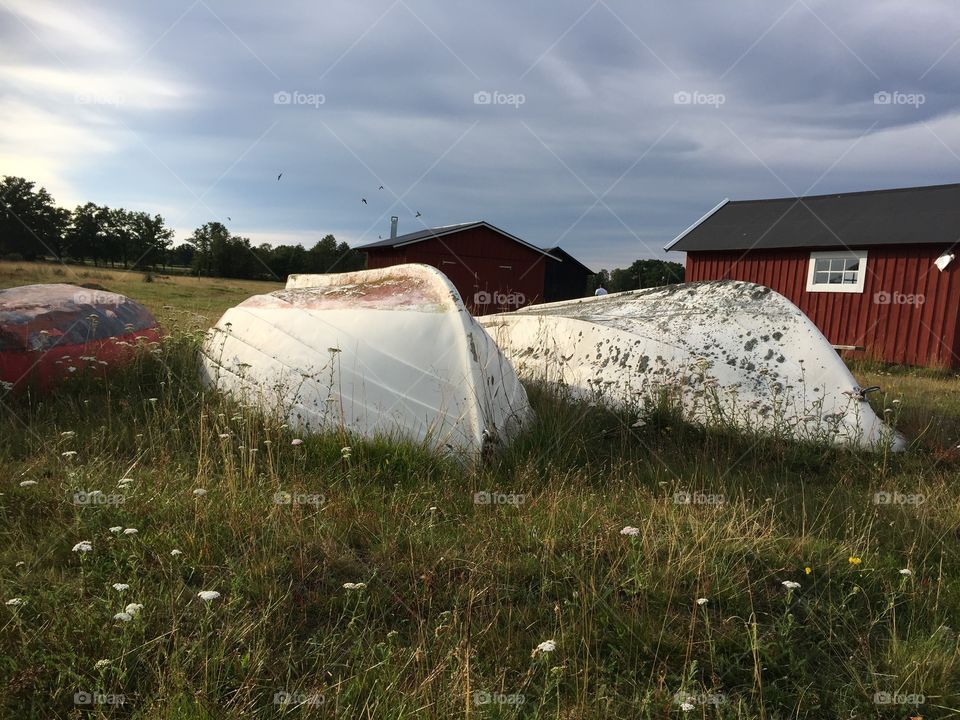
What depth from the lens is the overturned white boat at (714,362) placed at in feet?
16.7

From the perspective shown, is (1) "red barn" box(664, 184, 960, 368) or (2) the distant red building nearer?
(1) "red barn" box(664, 184, 960, 368)

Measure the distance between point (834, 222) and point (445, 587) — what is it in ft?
54.4

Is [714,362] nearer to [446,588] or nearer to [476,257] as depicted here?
[446,588]

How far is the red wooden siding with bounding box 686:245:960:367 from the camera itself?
13.1 meters

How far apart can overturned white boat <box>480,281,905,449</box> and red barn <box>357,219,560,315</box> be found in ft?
54.5

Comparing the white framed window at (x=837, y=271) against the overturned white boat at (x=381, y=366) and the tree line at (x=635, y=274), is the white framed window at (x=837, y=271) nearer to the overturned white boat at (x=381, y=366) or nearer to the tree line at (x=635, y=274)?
the overturned white boat at (x=381, y=366)

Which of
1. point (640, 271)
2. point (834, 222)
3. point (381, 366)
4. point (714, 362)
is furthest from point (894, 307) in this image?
point (640, 271)

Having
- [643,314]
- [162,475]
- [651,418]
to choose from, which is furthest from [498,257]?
[162,475]

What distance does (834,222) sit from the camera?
15.7m

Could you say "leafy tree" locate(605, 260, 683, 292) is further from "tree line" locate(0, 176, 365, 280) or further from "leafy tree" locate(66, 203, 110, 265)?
"leafy tree" locate(66, 203, 110, 265)

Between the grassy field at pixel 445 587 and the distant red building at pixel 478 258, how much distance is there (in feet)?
63.7

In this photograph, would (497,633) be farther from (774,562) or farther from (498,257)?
(498,257)

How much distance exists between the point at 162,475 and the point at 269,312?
86.8 inches

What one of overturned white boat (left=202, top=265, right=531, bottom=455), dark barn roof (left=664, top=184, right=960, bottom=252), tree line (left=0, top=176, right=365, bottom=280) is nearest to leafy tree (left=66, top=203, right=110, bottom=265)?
tree line (left=0, top=176, right=365, bottom=280)
